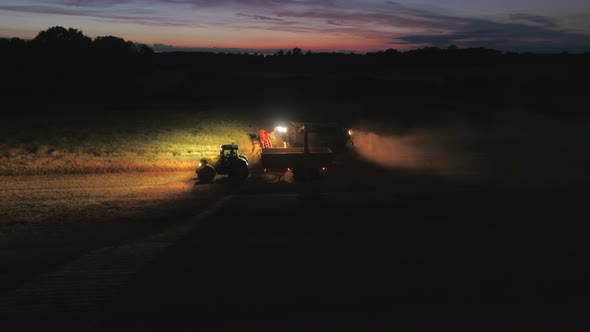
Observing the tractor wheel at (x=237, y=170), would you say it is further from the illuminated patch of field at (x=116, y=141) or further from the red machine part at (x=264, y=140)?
the illuminated patch of field at (x=116, y=141)

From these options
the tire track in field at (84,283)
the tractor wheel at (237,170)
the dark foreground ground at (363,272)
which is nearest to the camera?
the dark foreground ground at (363,272)

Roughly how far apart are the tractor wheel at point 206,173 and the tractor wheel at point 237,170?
2.18 ft

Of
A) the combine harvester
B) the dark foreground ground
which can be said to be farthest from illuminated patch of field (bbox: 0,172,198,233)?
the dark foreground ground

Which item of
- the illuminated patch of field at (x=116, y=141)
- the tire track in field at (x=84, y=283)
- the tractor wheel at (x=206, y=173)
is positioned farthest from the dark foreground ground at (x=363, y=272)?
the illuminated patch of field at (x=116, y=141)

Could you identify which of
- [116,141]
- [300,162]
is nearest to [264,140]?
[300,162]

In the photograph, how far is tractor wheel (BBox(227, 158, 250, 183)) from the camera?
66.4 feet

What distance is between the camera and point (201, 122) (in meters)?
34.5

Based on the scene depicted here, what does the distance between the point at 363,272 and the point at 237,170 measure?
10501 millimetres

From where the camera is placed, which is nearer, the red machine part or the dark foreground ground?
the dark foreground ground

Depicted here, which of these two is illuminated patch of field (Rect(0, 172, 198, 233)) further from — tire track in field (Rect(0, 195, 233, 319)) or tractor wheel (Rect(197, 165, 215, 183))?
tire track in field (Rect(0, 195, 233, 319))

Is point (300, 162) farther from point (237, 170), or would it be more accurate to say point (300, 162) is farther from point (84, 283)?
point (84, 283)

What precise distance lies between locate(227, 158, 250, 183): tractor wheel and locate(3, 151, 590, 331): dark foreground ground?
11.4ft

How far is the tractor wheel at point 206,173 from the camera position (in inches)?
801

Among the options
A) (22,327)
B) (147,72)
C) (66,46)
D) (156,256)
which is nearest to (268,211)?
(156,256)
